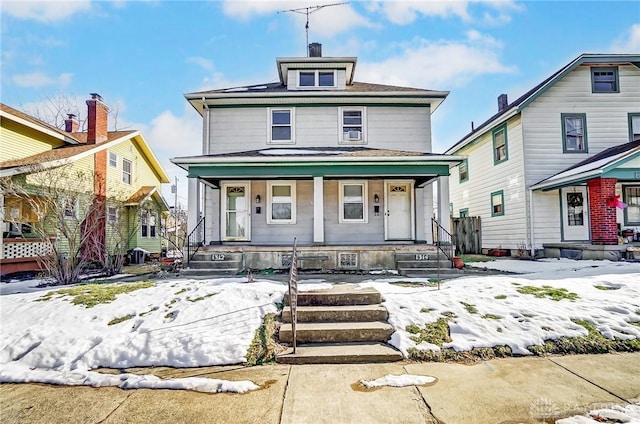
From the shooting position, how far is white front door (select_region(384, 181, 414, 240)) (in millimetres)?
11500

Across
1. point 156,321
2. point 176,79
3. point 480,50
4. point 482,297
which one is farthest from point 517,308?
point 176,79

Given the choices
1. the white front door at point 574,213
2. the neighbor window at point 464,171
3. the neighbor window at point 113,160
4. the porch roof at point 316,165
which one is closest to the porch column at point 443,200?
the porch roof at point 316,165

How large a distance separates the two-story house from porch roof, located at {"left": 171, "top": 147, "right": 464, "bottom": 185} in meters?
0.03

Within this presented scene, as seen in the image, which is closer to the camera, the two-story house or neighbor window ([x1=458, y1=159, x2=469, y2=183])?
the two-story house

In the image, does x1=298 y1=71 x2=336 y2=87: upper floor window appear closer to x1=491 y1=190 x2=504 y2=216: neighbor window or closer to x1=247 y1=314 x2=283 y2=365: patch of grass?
x1=491 y1=190 x2=504 y2=216: neighbor window

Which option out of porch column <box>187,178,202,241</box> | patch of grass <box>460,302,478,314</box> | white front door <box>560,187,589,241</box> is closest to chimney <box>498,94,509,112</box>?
white front door <box>560,187,589,241</box>

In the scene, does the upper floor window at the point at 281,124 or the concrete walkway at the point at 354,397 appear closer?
the concrete walkway at the point at 354,397

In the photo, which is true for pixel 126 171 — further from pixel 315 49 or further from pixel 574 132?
pixel 574 132

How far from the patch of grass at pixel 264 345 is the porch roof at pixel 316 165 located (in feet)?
18.9

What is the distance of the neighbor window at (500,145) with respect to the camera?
14.7 metres

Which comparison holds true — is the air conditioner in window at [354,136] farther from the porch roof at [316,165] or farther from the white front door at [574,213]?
the white front door at [574,213]

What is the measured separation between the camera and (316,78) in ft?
41.6

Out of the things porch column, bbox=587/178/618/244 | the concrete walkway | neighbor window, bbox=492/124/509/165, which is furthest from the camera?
neighbor window, bbox=492/124/509/165

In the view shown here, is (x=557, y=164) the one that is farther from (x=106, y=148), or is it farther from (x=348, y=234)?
(x=106, y=148)
